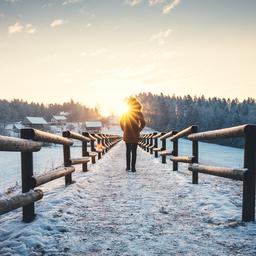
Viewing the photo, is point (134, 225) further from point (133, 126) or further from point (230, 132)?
point (133, 126)

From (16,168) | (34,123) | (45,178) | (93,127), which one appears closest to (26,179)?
(45,178)

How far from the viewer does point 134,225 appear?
4.08 metres

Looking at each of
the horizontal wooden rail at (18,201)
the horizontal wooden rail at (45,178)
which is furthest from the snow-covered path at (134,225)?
the horizontal wooden rail at (45,178)

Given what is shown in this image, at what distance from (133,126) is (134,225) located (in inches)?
260

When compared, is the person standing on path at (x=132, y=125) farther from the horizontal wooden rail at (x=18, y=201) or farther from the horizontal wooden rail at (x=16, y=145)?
the horizontal wooden rail at (x=18, y=201)

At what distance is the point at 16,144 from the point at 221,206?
3.21 m

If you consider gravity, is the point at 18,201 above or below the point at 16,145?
below

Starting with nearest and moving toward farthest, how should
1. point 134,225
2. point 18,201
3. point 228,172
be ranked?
point 18,201 → point 134,225 → point 228,172

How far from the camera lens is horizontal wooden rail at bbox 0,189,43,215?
3.25 meters

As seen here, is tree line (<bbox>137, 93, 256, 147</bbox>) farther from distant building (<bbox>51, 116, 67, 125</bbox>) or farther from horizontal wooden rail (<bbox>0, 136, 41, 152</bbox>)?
horizontal wooden rail (<bbox>0, 136, 41, 152</bbox>)

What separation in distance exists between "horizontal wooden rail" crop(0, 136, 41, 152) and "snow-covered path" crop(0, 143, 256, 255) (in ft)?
3.22

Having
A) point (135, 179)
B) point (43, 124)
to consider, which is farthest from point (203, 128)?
point (135, 179)

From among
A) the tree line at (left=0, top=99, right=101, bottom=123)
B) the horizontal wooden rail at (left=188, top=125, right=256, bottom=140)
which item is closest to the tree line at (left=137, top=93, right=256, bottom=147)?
the tree line at (left=0, top=99, right=101, bottom=123)

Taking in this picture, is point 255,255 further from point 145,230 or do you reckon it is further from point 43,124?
point 43,124
